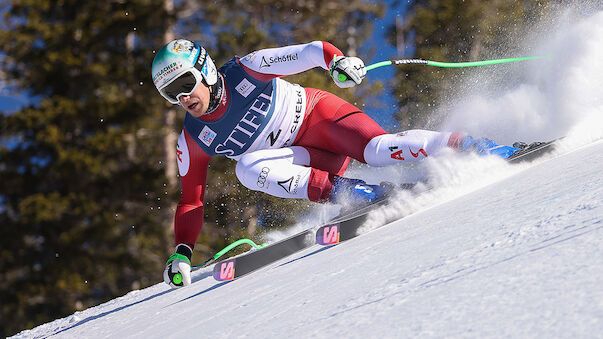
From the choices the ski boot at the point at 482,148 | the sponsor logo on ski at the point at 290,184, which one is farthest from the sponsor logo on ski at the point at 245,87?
the ski boot at the point at 482,148

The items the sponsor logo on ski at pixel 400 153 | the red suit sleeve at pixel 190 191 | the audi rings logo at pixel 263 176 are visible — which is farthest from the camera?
the red suit sleeve at pixel 190 191

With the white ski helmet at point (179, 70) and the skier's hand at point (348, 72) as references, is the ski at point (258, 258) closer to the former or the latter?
the skier's hand at point (348, 72)

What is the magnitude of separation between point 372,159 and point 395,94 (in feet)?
45.1

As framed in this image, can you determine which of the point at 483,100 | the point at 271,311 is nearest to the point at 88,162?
the point at 483,100

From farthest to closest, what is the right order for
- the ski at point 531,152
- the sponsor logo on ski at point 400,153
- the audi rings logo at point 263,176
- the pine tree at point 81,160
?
1. the pine tree at point 81,160
2. the audi rings logo at point 263,176
3. the sponsor logo on ski at point 400,153
4. the ski at point 531,152

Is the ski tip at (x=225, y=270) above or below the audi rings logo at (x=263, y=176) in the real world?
→ below

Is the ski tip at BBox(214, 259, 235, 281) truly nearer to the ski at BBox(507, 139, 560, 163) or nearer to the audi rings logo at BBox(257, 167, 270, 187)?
the audi rings logo at BBox(257, 167, 270, 187)

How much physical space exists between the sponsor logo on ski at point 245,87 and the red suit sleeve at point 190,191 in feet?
1.30

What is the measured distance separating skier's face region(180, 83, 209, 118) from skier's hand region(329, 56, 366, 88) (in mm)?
721

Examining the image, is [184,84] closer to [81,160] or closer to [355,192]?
[355,192]

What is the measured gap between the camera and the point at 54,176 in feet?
47.1

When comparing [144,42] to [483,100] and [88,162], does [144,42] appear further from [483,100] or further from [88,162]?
[483,100]

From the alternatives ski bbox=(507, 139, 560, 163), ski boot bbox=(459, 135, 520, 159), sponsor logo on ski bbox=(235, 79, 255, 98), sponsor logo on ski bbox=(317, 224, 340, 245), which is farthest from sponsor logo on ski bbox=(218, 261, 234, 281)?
ski bbox=(507, 139, 560, 163)

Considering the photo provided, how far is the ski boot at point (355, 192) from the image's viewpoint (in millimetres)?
3602
